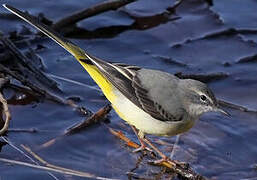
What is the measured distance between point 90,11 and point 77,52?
1.84 metres

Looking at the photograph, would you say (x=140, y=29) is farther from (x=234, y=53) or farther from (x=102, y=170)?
(x=102, y=170)

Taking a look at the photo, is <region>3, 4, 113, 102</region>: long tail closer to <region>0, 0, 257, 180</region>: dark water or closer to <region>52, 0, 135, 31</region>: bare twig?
<region>0, 0, 257, 180</region>: dark water

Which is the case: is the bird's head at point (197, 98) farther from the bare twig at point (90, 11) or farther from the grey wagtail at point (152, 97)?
the bare twig at point (90, 11)

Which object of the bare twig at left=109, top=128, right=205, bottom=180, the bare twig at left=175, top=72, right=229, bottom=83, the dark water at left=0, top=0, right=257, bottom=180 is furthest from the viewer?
→ the bare twig at left=175, top=72, right=229, bottom=83

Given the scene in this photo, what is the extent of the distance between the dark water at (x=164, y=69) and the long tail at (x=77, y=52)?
0.50 metres

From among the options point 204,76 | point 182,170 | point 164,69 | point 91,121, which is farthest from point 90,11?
point 182,170

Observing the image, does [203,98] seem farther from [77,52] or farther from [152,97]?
[77,52]

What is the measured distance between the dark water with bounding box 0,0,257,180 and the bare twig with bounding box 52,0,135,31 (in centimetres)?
27

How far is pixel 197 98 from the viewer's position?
651cm

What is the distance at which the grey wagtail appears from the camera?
6434mm

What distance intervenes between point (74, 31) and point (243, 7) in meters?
2.53

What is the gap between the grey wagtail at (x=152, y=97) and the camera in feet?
21.1

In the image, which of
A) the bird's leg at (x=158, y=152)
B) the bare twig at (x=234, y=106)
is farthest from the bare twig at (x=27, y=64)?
the bare twig at (x=234, y=106)

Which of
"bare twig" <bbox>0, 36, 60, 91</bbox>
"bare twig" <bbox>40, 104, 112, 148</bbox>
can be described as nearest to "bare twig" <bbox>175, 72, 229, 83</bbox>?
"bare twig" <bbox>40, 104, 112, 148</bbox>
